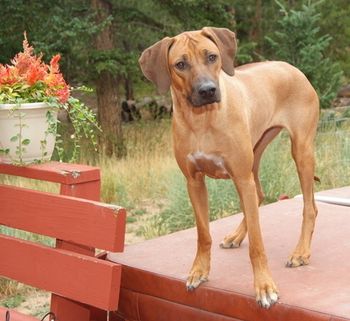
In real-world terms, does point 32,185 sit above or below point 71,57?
below

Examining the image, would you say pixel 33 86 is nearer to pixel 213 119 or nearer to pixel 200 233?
pixel 213 119

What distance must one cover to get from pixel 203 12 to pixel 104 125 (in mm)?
2495

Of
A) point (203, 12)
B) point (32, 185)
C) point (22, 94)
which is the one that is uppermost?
point (203, 12)

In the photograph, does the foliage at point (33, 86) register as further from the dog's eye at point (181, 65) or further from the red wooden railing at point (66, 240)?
the dog's eye at point (181, 65)

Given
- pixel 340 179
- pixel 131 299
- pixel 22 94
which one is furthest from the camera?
pixel 340 179

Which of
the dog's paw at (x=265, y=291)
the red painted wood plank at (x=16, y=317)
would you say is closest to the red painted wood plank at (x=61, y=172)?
the red painted wood plank at (x=16, y=317)

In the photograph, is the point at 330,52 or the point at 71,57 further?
the point at 330,52

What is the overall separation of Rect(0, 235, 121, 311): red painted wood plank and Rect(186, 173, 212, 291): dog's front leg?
0.46 metres

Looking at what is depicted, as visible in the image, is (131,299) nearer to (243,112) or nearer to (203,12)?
(243,112)

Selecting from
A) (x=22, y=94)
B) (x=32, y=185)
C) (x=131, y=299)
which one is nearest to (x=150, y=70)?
(x=22, y=94)

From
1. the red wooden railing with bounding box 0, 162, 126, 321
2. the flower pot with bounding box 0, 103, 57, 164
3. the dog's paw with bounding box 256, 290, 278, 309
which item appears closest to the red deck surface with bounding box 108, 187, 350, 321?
the dog's paw with bounding box 256, 290, 278, 309

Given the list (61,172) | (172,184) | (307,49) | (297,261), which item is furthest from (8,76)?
(307,49)

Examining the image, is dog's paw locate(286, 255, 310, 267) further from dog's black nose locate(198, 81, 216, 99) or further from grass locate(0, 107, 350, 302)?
grass locate(0, 107, 350, 302)

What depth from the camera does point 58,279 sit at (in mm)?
3213
